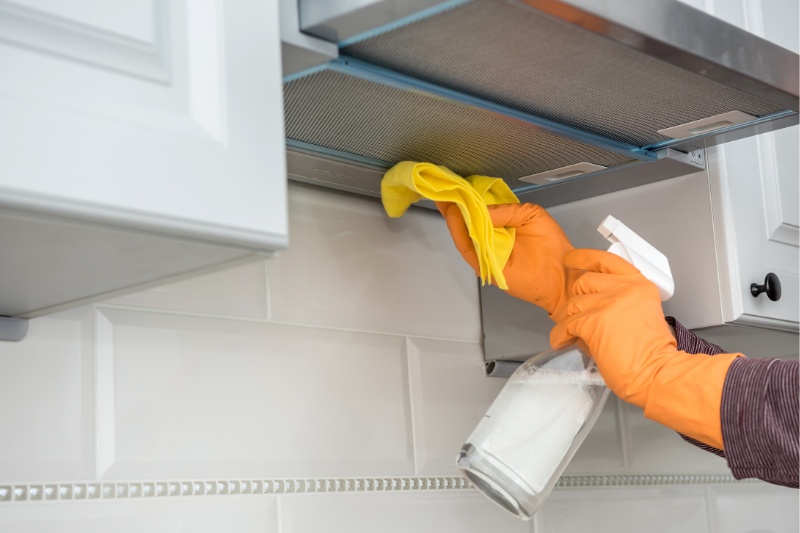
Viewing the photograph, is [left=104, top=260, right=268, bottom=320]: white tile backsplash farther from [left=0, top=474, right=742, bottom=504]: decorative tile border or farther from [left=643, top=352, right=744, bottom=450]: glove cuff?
[left=643, top=352, right=744, bottom=450]: glove cuff

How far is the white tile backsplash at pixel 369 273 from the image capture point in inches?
42.1

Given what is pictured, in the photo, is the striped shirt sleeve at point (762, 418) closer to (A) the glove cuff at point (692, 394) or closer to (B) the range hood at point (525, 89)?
(A) the glove cuff at point (692, 394)

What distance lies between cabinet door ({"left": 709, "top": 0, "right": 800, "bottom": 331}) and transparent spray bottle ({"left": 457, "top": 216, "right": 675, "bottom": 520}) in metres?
0.13

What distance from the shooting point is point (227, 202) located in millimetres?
589

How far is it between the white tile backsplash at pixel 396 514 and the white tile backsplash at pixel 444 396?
0.04 metres

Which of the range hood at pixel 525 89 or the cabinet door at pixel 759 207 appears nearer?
the range hood at pixel 525 89

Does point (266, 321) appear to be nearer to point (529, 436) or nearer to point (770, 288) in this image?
point (529, 436)

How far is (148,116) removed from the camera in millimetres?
564

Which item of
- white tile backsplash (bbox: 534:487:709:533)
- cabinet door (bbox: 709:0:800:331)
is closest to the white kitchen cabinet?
cabinet door (bbox: 709:0:800:331)

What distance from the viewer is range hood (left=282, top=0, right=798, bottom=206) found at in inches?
28.7

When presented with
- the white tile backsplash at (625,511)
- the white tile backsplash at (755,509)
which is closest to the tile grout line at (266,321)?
the white tile backsplash at (625,511)

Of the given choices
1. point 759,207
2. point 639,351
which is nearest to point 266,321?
point 639,351

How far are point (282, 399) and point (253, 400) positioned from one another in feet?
0.13

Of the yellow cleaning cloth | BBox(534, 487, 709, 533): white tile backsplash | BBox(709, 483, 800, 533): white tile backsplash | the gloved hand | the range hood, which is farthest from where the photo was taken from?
BBox(709, 483, 800, 533): white tile backsplash
